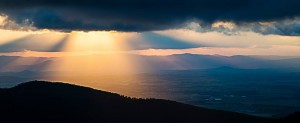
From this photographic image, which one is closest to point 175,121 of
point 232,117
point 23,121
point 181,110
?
point 181,110

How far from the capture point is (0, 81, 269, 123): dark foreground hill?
119 m

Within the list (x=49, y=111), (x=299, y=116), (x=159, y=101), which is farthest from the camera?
(x=159, y=101)

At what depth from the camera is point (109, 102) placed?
439ft

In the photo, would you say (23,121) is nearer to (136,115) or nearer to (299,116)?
(136,115)

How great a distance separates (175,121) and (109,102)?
2018cm

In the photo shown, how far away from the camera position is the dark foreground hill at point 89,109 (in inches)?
4688

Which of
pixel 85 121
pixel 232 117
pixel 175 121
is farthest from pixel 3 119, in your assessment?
pixel 232 117

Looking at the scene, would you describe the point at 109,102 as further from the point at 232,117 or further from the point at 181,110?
the point at 232,117

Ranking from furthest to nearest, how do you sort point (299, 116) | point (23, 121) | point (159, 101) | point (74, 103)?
point (159, 101)
point (74, 103)
point (23, 121)
point (299, 116)

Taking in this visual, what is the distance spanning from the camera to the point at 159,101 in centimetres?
14000

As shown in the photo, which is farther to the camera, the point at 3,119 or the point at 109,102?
the point at 109,102

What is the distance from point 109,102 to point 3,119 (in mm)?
30399

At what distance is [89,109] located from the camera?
127 meters

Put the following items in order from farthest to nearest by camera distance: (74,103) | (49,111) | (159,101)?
(159,101) → (74,103) → (49,111)
